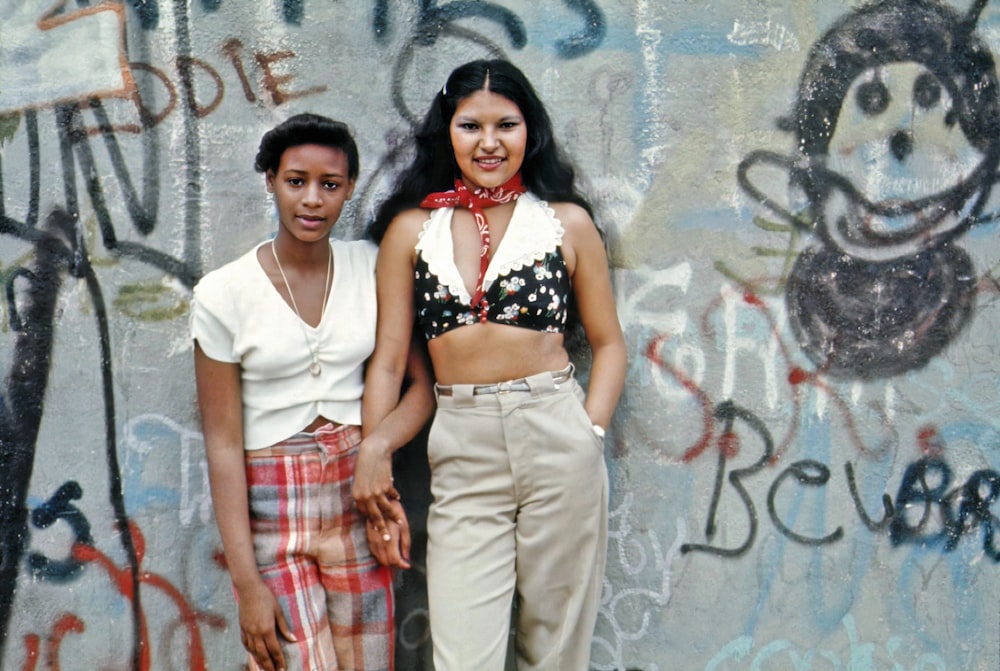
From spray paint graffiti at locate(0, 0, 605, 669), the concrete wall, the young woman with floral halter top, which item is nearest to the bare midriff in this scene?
the young woman with floral halter top

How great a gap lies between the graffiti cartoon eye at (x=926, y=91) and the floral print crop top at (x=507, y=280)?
49.9 inches

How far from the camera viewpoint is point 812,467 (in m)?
3.31

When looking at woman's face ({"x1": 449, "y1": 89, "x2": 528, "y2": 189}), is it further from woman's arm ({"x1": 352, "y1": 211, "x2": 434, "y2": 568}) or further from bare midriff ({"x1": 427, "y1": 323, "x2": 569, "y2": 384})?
bare midriff ({"x1": 427, "y1": 323, "x2": 569, "y2": 384})

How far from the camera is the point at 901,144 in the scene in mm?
3240

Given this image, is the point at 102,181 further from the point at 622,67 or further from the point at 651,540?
the point at 651,540

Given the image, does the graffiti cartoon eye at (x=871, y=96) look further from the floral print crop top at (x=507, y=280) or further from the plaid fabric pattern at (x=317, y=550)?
the plaid fabric pattern at (x=317, y=550)

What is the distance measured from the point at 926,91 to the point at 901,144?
0.59 ft

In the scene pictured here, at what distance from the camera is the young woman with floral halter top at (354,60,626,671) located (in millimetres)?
2773

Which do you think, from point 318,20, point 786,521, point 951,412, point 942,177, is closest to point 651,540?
point 786,521

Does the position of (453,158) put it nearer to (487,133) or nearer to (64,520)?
(487,133)

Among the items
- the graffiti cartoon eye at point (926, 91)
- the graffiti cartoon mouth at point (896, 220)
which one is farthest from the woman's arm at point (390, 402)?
the graffiti cartoon eye at point (926, 91)

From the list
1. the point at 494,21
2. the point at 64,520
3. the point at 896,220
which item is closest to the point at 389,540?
the point at 64,520

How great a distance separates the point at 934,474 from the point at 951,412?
8.2 inches

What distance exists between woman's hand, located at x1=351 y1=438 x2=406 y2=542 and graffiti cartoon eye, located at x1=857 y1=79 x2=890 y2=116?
1.83m
